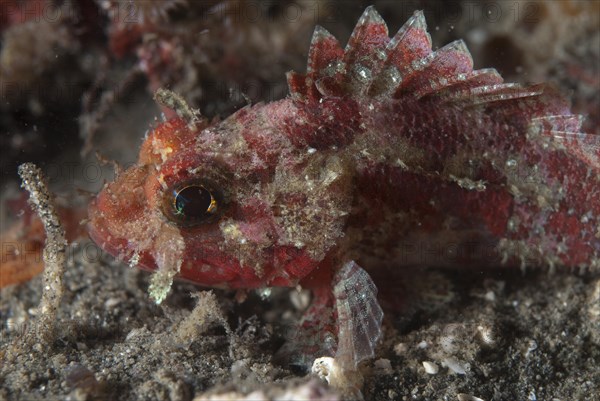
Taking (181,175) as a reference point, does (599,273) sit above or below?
below

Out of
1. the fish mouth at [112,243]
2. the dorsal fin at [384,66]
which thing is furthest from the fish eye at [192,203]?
the dorsal fin at [384,66]

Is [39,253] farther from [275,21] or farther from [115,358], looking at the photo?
[275,21]

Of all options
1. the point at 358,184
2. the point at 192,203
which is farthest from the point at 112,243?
the point at 358,184

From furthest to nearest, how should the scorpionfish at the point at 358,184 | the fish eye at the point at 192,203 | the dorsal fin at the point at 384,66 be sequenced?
the dorsal fin at the point at 384,66 < the scorpionfish at the point at 358,184 < the fish eye at the point at 192,203

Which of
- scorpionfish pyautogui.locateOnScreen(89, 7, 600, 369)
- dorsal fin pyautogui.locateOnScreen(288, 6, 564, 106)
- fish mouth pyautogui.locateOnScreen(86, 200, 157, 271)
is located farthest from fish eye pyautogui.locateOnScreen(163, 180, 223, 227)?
dorsal fin pyautogui.locateOnScreen(288, 6, 564, 106)

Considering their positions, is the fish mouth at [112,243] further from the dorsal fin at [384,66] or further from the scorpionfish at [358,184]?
the dorsal fin at [384,66]

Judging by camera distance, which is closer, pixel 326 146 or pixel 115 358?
pixel 115 358

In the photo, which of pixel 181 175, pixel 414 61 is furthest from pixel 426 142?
pixel 181 175

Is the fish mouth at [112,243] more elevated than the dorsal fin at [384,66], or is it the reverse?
the dorsal fin at [384,66]

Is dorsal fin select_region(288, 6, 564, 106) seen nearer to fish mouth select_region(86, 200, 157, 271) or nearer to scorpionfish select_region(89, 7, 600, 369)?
scorpionfish select_region(89, 7, 600, 369)
